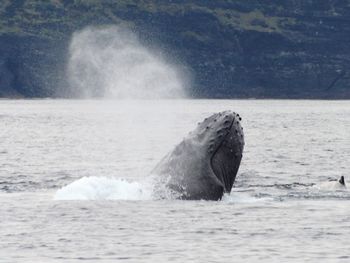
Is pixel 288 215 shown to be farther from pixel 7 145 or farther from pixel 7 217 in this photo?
pixel 7 145

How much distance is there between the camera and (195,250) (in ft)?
80.3

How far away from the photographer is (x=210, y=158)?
27.2 meters

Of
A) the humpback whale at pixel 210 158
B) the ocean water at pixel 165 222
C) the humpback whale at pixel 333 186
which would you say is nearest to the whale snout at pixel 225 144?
the humpback whale at pixel 210 158

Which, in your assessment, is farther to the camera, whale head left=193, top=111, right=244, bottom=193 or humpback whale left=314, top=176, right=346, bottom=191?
humpback whale left=314, top=176, right=346, bottom=191

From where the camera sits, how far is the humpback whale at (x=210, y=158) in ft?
89.2

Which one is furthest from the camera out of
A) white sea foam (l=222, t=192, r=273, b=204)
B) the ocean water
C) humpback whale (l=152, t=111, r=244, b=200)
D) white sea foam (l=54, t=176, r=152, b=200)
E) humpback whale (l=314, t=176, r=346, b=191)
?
humpback whale (l=314, t=176, r=346, b=191)

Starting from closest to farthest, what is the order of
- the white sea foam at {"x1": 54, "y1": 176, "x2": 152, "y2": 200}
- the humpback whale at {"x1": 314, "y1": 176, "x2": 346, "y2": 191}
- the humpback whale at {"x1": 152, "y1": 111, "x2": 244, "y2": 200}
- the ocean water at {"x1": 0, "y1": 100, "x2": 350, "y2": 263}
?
the ocean water at {"x1": 0, "y1": 100, "x2": 350, "y2": 263}
the humpback whale at {"x1": 152, "y1": 111, "x2": 244, "y2": 200}
the white sea foam at {"x1": 54, "y1": 176, "x2": 152, "y2": 200}
the humpback whale at {"x1": 314, "y1": 176, "x2": 346, "y2": 191}

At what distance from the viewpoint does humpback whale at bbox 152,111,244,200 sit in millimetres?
27188

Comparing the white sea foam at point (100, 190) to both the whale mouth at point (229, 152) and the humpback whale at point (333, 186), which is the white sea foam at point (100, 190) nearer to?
the whale mouth at point (229, 152)

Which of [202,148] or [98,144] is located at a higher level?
[202,148]

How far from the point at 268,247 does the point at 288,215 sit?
16.1 feet

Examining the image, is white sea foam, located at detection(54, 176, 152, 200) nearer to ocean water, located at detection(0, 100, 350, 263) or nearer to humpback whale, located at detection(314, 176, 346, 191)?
ocean water, located at detection(0, 100, 350, 263)

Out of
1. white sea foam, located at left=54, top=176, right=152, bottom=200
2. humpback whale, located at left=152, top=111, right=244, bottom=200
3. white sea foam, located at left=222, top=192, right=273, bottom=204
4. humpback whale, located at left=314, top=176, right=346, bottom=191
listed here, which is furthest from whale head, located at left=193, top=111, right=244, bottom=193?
humpback whale, located at left=314, top=176, right=346, bottom=191

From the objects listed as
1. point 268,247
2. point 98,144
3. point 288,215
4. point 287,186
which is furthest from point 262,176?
point 98,144
